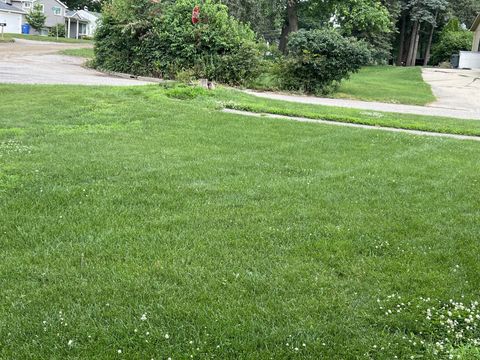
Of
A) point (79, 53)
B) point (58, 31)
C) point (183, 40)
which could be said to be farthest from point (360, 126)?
point (58, 31)

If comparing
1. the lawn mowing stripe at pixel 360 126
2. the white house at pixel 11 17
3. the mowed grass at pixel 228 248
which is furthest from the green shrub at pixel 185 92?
the white house at pixel 11 17

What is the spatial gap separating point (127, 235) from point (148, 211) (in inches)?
24.1

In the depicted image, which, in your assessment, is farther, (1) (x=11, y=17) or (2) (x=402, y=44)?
(1) (x=11, y=17)

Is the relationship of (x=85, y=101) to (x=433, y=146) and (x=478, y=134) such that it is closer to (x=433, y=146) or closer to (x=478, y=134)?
(x=433, y=146)

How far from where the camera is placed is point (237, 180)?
6.09 metres

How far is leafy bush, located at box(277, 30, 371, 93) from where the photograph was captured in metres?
17.8

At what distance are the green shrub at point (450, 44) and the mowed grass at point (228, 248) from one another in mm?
42899

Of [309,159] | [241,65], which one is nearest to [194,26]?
[241,65]

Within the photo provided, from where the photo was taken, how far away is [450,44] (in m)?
47.1

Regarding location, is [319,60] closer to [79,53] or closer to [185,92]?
[185,92]

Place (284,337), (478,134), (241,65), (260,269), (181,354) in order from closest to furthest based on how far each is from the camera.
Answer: (181,354)
(284,337)
(260,269)
(478,134)
(241,65)

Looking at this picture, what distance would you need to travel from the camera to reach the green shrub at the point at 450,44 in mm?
45963

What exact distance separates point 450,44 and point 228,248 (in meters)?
48.5

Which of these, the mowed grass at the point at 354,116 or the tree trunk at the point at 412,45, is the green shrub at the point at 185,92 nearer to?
the mowed grass at the point at 354,116
